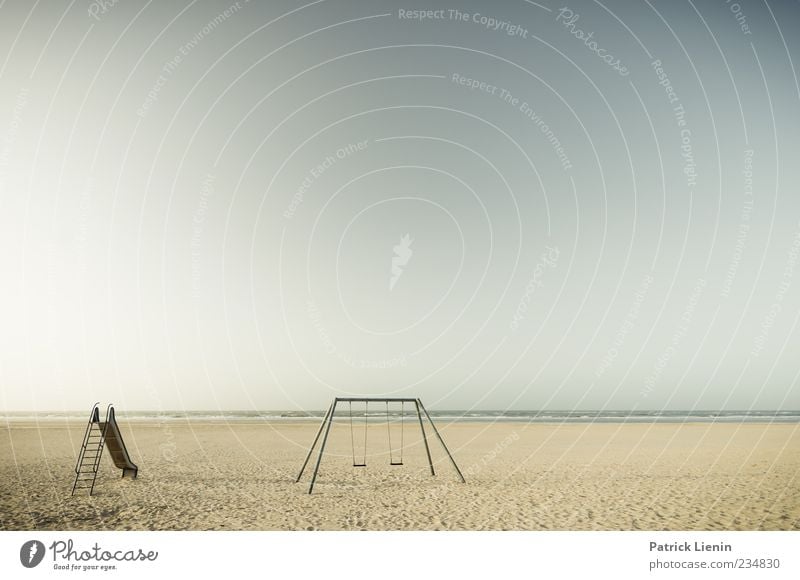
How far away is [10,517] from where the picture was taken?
11.1 meters

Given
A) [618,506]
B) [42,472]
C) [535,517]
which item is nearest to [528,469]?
[618,506]

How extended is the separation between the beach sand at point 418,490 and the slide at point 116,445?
51 cm

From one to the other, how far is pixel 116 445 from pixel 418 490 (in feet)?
32.2

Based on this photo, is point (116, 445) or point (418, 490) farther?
point (116, 445)

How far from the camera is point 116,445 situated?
1517cm

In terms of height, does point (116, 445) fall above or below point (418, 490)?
above

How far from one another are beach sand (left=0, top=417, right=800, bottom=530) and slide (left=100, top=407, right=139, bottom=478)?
509 mm

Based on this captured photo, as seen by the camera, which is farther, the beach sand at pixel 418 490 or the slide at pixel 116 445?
the slide at pixel 116 445

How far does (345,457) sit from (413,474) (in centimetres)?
599

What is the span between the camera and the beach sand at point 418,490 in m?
11.1

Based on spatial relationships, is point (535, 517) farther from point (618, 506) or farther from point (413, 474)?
point (413, 474)

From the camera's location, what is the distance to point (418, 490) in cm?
1457
